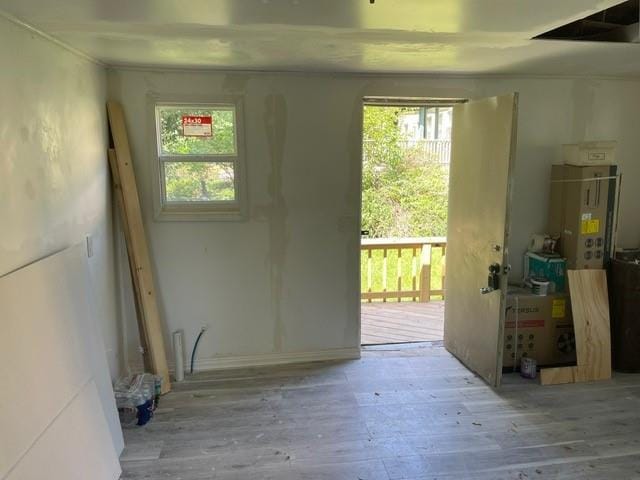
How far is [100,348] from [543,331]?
319 centimetres

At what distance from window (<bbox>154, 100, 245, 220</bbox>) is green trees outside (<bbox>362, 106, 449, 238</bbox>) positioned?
4.67 meters

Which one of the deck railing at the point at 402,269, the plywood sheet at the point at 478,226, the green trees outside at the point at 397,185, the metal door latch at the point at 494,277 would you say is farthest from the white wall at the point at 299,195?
the green trees outside at the point at 397,185

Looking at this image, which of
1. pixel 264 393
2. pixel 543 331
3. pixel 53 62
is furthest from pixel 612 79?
pixel 53 62

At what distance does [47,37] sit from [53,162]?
0.62 meters

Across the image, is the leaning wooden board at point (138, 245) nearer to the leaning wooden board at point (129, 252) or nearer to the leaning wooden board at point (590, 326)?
the leaning wooden board at point (129, 252)

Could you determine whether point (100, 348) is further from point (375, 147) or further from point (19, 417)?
point (375, 147)

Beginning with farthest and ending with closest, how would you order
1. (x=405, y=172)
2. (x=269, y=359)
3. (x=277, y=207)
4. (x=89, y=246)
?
(x=405, y=172), (x=269, y=359), (x=277, y=207), (x=89, y=246)

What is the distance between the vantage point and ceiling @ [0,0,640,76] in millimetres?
1812

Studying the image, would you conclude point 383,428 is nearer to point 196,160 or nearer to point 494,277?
point 494,277

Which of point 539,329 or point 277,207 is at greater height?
point 277,207

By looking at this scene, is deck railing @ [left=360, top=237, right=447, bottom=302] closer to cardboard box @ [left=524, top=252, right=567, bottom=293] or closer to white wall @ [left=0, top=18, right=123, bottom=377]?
cardboard box @ [left=524, top=252, right=567, bottom=293]

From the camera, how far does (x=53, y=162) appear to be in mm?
2340

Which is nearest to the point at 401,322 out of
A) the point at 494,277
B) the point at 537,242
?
the point at 537,242

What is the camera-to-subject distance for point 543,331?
11.8ft
